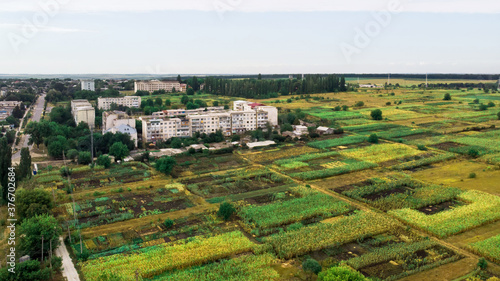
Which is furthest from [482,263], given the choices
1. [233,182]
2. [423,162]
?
[423,162]

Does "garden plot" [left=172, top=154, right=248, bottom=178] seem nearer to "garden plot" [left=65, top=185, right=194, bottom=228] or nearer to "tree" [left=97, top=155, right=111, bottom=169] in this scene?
"garden plot" [left=65, top=185, right=194, bottom=228]

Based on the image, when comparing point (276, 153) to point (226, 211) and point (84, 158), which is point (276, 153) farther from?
point (84, 158)

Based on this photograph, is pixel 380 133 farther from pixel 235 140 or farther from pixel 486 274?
pixel 486 274

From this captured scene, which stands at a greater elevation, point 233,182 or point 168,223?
point 233,182

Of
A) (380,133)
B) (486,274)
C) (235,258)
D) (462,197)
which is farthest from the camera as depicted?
(380,133)

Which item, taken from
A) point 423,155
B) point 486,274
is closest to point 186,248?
point 486,274

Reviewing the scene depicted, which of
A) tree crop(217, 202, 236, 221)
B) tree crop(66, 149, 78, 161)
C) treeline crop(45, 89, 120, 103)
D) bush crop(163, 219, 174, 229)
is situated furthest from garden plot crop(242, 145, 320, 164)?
treeline crop(45, 89, 120, 103)
